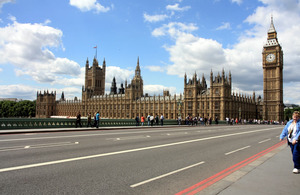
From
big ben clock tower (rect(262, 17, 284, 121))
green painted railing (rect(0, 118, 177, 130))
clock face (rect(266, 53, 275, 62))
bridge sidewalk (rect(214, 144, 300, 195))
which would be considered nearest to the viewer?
bridge sidewalk (rect(214, 144, 300, 195))

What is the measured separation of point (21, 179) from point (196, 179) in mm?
4656

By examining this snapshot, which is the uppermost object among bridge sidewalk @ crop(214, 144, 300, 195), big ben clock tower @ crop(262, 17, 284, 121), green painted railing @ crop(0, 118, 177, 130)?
big ben clock tower @ crop(262, 17, 284, 121)

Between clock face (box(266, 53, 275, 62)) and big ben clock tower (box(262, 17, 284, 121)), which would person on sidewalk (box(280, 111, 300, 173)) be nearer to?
big ben clock tower (box(262, 17, 284, 121))

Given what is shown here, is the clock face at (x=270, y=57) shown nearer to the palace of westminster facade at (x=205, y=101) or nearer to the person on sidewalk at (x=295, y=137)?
the palace of westminster facade at (x=205, y=101)

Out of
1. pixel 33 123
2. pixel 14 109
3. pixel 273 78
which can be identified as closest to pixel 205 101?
pixel 273 78

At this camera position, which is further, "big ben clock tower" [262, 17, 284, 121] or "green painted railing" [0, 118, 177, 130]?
"big ben clock tower" [262, 17, 284, 121]

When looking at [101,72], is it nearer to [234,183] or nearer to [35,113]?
[35,113]

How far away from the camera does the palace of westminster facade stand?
79500mm

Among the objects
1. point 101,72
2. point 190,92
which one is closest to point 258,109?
point 190,92

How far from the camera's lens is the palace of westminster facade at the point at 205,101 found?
7950 cm

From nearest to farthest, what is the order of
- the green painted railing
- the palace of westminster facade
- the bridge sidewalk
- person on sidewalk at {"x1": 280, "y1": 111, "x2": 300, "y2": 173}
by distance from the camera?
1. the bridge sidewalk
2. person on sidewalk at {"x1": 280, "y1": 111, "x2": 300, "y2": 173}
3. the green painted railing
4. the palace of westminster facade

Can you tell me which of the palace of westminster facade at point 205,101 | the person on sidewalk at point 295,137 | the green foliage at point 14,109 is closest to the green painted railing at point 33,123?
the person on sidewalk at point 295,137

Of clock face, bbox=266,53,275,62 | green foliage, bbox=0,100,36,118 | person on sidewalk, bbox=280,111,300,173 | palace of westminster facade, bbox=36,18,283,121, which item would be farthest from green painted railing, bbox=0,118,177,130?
green foliage, bbox=0,100,36,118

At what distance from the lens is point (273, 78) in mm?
99312
